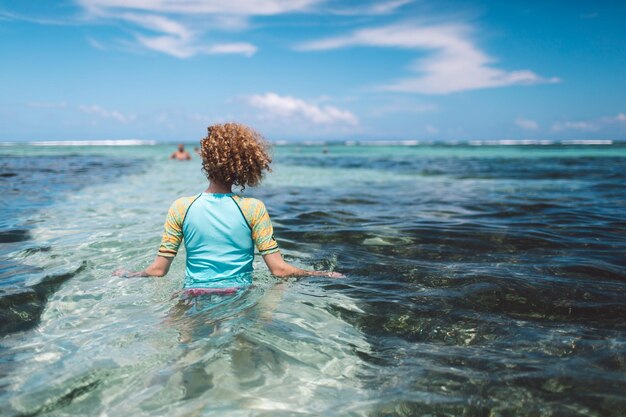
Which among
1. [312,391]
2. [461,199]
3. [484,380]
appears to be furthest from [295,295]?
[461,199]

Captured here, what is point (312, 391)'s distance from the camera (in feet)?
9.68

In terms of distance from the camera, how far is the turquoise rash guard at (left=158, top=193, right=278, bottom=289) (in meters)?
3.97

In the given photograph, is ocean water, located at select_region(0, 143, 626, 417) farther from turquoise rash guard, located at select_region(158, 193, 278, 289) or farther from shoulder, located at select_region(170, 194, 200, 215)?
shoulder, located at select_region(170, 194, 200, 215)

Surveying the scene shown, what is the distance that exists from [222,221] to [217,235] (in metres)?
0.15

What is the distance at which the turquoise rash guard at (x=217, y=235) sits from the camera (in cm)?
397

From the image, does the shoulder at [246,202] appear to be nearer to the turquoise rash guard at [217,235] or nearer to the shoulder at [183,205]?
the turquoise rash guard at [217,235]

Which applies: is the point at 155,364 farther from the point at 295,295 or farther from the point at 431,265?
the point at 431,265

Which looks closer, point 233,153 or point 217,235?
point 233,153

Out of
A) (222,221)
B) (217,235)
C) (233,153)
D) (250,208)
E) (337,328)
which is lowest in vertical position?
(337,328)

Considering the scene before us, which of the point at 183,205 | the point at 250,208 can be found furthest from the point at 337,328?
the point at 183,205

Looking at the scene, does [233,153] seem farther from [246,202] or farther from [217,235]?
[217,235]

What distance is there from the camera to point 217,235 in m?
4.04

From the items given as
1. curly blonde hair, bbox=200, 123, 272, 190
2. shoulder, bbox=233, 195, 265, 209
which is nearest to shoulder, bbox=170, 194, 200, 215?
curly blonde hair, bbox=200, 123, 272, 190

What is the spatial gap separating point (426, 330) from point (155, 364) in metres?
2.32
